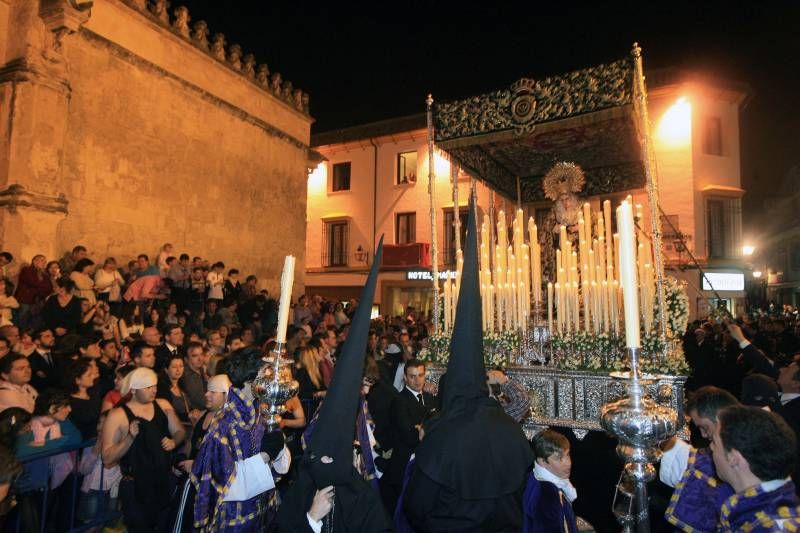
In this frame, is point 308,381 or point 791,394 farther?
point 308,381

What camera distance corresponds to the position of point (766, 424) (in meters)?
2.05

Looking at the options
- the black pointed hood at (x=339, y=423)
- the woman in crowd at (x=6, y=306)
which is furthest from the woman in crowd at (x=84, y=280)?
the black pointed hood at (x=339, y=423)

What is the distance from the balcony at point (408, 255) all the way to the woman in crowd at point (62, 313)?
17.7m

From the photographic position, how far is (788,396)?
4.43m

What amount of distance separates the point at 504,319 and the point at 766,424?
510 centimetres

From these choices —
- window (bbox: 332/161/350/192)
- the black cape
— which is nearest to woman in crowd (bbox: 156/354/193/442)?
the black cape

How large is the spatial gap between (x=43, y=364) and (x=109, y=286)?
4.04 m

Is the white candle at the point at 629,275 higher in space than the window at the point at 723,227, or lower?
lower

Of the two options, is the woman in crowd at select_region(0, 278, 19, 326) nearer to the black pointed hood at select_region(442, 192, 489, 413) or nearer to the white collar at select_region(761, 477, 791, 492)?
the black pointed hood at select_region(442, 192, 489, 413)

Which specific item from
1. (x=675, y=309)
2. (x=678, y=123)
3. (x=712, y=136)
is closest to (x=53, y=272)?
(x=675, y=309)

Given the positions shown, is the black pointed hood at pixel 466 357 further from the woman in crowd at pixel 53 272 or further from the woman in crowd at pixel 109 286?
the woman in crowd at pixel 109 286

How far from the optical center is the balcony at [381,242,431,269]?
81.6 ft

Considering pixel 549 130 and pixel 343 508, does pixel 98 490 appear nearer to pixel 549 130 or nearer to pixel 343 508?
pixel 343 508

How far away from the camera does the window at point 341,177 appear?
89.7ft
